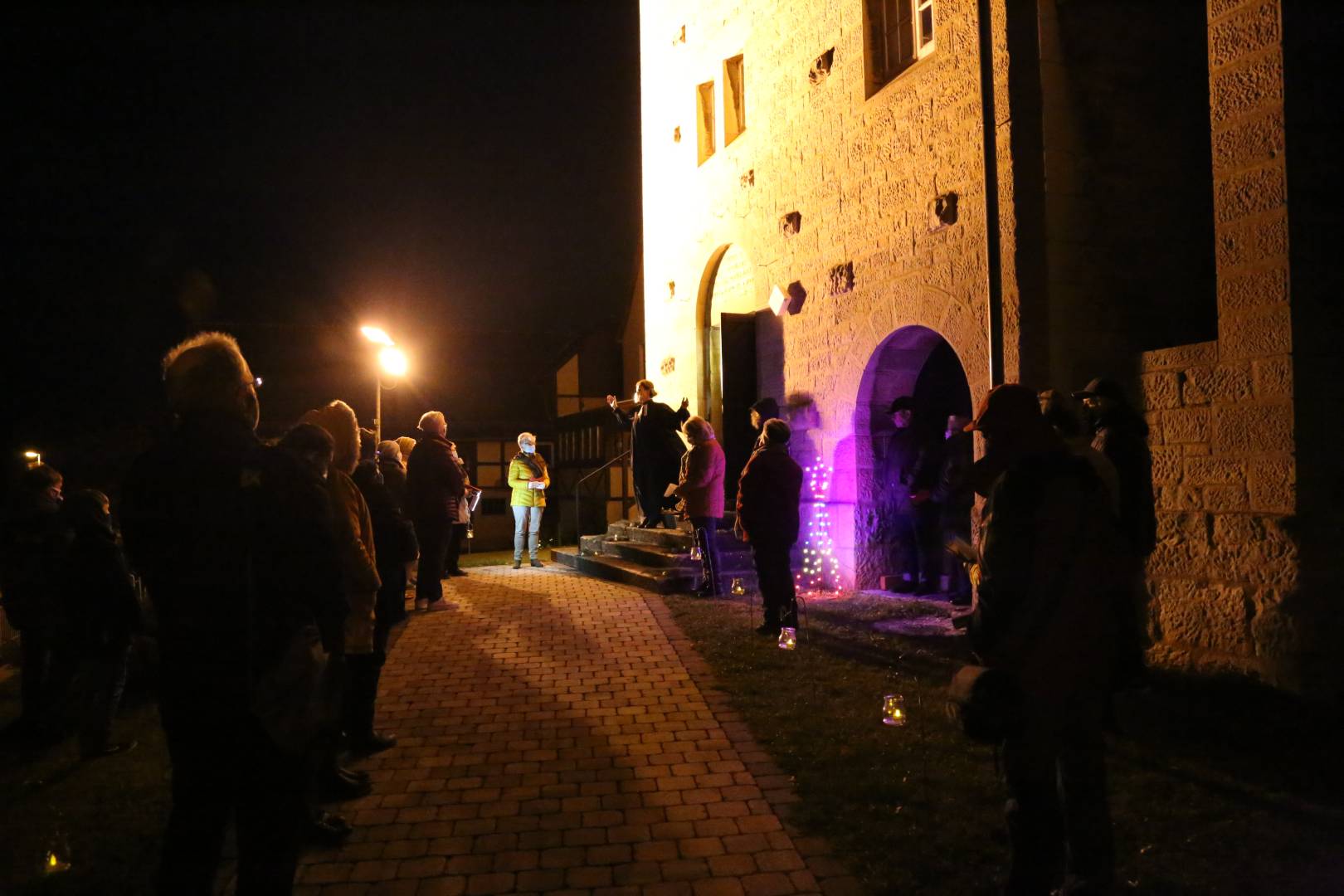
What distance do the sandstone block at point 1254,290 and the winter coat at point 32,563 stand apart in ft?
24.3

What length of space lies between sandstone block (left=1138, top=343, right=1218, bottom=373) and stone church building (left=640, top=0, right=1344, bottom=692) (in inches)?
0.7

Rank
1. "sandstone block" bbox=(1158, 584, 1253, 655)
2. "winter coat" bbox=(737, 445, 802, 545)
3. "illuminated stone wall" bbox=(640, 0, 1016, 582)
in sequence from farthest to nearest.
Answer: "illuminated stone wall" bbox=(640, 0, 1016, 582), "winter coat" bbox=(737, 445, 802, 545), "sandstone block" bbox=(1158, 584, 1253, 655)

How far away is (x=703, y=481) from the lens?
8219mm

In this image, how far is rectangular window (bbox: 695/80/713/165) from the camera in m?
12.6

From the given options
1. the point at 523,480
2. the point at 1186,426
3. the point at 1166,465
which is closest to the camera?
the point at 1186,426

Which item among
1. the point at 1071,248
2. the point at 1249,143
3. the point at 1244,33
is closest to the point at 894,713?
the point at 1249,143

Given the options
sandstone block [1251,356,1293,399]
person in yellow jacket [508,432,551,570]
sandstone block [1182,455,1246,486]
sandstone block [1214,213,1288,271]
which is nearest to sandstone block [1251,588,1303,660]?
sandstone block [1182,455,1246,486]

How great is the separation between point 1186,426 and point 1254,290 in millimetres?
977

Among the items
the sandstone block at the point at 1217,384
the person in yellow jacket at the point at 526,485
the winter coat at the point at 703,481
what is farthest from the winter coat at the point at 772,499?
the person in yellow jacket at the point at 526,485

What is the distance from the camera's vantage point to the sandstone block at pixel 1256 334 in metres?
4.94

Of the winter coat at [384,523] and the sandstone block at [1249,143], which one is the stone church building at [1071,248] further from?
the winter coat at [384,523]

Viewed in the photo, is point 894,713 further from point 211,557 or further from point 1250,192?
point 1250,192

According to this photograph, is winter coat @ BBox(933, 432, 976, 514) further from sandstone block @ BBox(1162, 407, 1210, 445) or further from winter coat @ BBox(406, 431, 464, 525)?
winter coat @ BBox(406, 431, 464, 525)

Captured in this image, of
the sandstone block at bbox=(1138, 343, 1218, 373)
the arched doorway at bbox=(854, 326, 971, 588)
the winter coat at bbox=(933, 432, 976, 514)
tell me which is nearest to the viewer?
the sandstone block at bbox=(1138, 343, 1218, 373)
